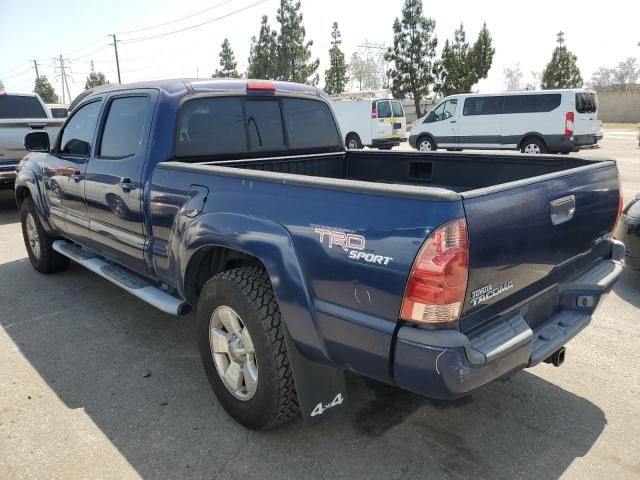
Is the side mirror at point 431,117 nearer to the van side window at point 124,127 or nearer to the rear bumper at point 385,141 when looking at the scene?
the rear bumper at point 385,141

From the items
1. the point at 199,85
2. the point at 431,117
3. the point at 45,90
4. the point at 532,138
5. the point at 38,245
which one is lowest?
the point at 38,245

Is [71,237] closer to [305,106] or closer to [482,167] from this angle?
[305,106]

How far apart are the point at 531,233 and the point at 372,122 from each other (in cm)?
1920

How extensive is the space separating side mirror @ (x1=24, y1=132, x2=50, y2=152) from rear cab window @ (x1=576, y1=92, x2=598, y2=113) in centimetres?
1523

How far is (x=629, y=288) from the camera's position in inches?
192

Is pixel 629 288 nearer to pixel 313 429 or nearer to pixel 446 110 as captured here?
pixel 313 429

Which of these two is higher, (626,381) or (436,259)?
(436,259)

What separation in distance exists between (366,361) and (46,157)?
4.25m

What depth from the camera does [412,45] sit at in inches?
1549

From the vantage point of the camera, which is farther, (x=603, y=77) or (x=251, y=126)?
(x=603, y=77)

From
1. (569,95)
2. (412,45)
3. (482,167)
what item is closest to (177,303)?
(482,167)

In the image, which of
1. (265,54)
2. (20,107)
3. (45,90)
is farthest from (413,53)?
(45,90)

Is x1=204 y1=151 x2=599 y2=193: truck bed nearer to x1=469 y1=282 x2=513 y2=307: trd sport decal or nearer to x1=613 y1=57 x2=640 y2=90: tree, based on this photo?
x1=469 y1=282 x2=513 y2=307: trd sport decal

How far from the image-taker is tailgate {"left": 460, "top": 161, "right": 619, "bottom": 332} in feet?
6.56
